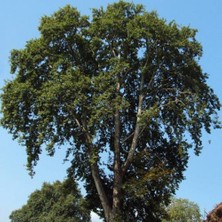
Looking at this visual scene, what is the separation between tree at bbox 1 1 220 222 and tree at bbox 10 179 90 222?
36944 mm

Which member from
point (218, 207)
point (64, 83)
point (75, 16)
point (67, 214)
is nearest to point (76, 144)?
point (64, 83)

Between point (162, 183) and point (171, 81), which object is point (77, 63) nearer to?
point (171, 81)

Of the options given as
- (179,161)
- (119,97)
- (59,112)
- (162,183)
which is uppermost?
(59,112)

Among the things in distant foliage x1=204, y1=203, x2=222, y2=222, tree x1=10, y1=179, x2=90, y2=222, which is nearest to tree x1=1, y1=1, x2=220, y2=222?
distant foliage x1=204, y1=203, x2=222, y2=222

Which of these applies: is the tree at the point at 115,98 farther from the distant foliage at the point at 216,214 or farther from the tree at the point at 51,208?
the tree at the point at 51,208

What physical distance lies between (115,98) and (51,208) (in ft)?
160

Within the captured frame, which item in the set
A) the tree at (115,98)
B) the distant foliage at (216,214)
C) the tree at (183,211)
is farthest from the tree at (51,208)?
the distant foliage at (216,214)

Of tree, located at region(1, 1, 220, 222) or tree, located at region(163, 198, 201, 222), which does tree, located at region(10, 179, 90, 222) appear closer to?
tree, located at region(163, 198, 201, 222)

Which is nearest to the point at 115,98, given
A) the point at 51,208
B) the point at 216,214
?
the point at 216,214

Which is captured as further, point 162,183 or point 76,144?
point 76,144

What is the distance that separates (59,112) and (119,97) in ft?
15.4

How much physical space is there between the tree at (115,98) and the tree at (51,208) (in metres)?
36.9

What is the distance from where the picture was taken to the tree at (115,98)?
2964 cm

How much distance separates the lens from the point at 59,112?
30.7 metres
